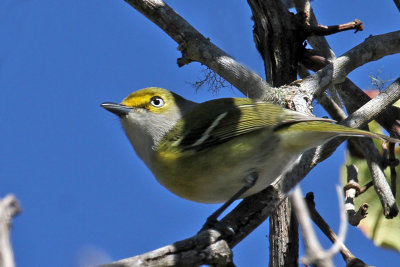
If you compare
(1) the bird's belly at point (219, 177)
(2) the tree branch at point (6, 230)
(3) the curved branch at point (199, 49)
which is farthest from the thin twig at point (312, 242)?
(3) the curved branch at point (199, 49)

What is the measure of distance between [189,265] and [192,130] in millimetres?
1242

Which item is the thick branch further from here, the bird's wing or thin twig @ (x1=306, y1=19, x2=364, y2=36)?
thin twig @ (x1=306, y1=19, x2=364, y2=36)

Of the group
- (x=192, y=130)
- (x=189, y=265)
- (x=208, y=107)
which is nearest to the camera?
(x=189, y=265)

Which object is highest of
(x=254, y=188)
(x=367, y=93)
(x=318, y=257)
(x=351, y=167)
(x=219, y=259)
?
(x=367, y=93)

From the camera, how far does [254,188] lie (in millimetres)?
2975

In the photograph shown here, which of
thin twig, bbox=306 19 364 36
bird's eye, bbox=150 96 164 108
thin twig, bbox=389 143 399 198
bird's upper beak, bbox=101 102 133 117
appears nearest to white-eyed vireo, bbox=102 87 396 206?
bird's upper beak, bbox=101 102 133 117

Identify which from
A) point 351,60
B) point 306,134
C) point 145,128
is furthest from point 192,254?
point 351,60

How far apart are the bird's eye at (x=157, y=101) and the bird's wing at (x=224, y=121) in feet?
0.64

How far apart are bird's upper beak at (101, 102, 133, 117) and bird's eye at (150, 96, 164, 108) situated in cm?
17

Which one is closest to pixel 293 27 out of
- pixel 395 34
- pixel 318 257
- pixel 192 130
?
pixel 395 34

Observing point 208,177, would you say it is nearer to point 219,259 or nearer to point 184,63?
point 219,259

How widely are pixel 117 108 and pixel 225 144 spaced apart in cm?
82

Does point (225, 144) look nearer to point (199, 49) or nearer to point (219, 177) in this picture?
point (219, 177)

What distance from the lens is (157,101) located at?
3.55 m
